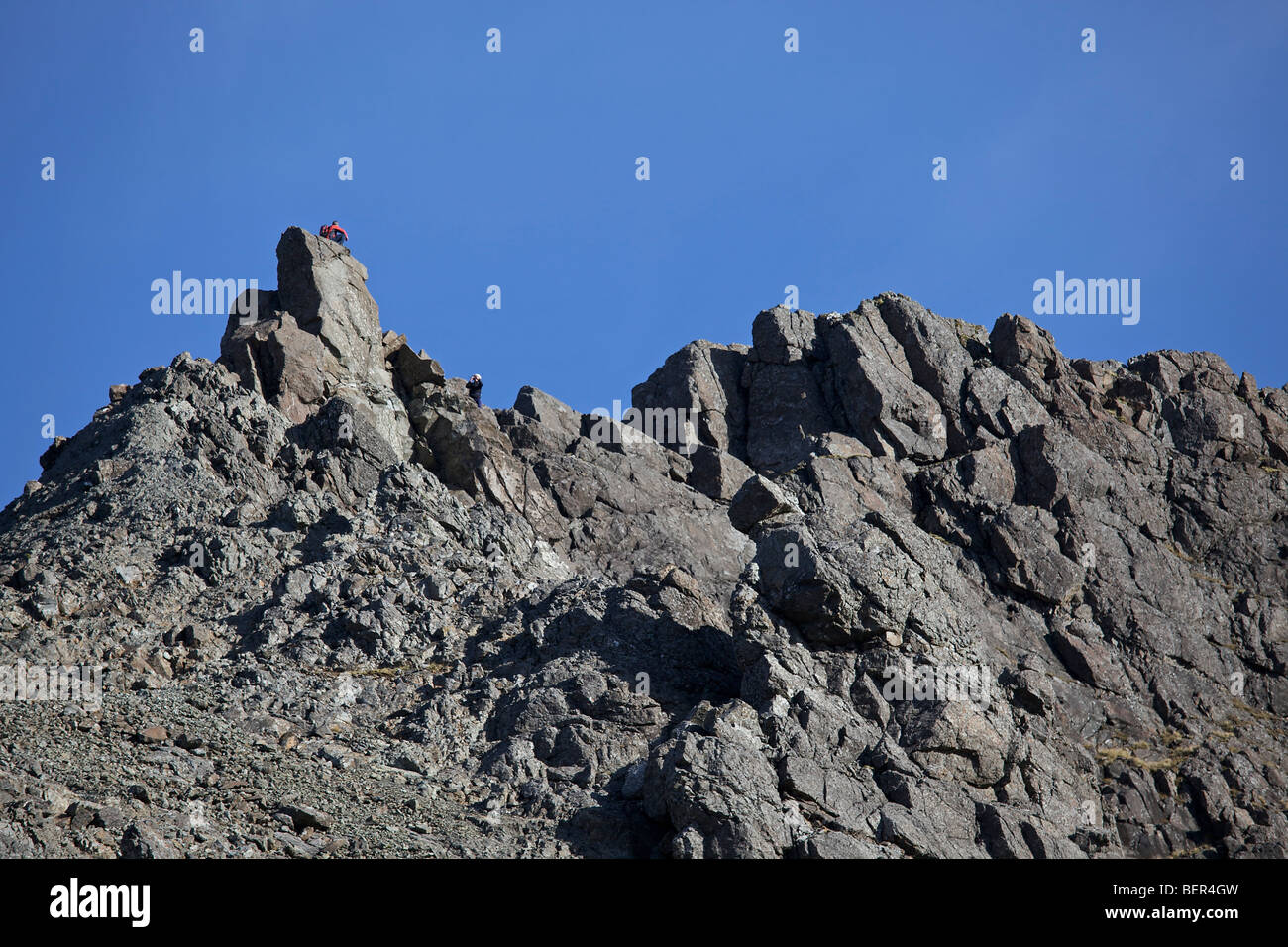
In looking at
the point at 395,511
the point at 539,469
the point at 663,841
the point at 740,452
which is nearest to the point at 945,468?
the point at 740,452

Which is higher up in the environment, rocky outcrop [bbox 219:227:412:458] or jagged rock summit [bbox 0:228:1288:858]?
rocky outcrop [bbox 219:227:412:458]

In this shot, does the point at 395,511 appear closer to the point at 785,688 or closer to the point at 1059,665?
the point at 785,688

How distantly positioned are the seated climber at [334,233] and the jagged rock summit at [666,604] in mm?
1575

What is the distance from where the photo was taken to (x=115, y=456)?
181ft

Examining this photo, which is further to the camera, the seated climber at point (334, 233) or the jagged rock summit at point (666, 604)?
the seated climber at point (334, 233)

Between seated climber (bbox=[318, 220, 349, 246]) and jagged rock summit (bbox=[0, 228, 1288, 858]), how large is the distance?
1575 mm

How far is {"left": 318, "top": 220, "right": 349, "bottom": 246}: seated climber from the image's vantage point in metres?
68.1

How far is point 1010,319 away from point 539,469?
100.0ft

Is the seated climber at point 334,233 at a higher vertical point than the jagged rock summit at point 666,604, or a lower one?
higher

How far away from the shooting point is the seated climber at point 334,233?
6812cm

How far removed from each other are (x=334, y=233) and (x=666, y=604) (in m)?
30.0

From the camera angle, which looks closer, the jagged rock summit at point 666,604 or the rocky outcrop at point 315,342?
the jagged rock summit at point 666,604

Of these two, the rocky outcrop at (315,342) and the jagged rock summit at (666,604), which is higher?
the rocky outcrop at (315,342)

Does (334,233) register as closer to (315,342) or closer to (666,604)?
(315,342)
